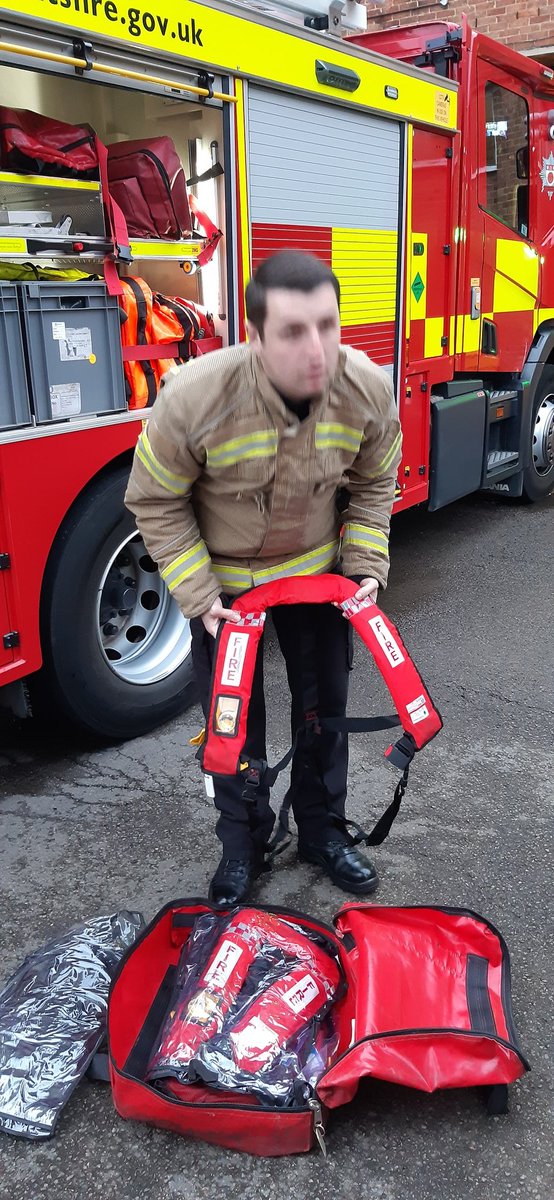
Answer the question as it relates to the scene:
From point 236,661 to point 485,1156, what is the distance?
1155 millimetres

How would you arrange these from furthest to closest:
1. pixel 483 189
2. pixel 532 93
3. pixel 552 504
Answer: pixel 552 504 < pixel 532 93 < pixel 483 189

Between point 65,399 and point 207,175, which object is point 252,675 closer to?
point 65,399

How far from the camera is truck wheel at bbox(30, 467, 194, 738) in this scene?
3354 millimetres

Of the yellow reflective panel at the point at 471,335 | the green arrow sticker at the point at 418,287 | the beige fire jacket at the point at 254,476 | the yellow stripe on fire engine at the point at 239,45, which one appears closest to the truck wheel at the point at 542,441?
the yellow reflective panel at the point at 471,335

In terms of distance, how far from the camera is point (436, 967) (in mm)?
2217

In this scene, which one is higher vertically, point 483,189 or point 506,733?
point 483,189

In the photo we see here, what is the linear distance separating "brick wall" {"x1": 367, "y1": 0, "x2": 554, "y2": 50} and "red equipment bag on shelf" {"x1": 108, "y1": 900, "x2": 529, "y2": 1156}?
12.6m

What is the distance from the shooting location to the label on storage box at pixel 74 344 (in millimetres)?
3186

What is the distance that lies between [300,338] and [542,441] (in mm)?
5360

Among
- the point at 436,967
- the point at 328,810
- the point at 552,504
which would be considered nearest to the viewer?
the point at 436,967

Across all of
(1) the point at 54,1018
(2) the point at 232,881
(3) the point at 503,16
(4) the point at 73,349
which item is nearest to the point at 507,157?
(4) the point at 73,349

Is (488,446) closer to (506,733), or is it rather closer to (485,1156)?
(506,733)

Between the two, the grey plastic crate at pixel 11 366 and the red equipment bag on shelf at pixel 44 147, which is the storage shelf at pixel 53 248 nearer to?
the grey plastic crate at pixel 11 366

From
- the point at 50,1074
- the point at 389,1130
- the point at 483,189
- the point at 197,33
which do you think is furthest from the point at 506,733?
the point at 483,189
